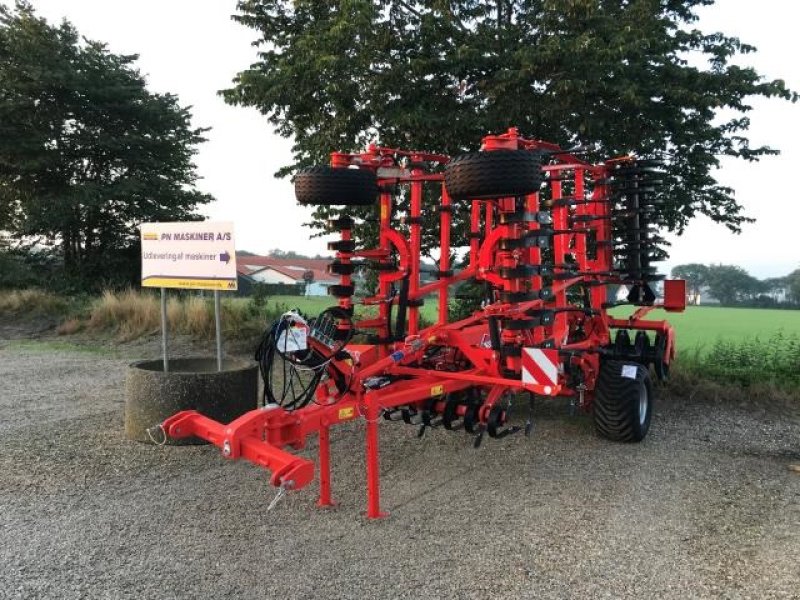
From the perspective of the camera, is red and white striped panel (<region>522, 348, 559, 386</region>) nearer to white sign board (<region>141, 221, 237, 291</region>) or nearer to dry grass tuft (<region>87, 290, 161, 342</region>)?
white sign board (<region>141, 221, 237, 291</region>)

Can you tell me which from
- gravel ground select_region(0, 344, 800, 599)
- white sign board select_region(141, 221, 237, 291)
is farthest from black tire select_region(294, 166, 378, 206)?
gravel ground select_region(0, 344, 800, 599)

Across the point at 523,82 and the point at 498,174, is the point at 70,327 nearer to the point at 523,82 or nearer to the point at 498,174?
the point at 523,82

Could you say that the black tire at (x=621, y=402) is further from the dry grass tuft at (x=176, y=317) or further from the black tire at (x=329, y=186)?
the dry grass tuft at (x=176, y=317)

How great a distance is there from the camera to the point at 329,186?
5270 millimetres

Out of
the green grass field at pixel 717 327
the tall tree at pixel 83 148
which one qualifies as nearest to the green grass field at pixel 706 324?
the green grass field at pixel 717 327

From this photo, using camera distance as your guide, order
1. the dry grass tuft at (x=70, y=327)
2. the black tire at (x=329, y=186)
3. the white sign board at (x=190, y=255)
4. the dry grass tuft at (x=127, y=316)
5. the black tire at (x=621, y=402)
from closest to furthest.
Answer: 1. the black tire at (x=329, y=186)
2. the black tire at (x=621, y=402)
3. the white sign board at (x=190, y=255)
4. the dry grass tuft at (x=127, y=316)
5. the dry grass tuft at (x=70, y=327)

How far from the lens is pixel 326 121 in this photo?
9.02 meters

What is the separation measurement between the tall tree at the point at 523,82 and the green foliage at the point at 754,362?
5.54 feet

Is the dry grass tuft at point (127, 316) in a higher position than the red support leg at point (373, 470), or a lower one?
higher

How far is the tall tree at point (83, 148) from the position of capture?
19219mm

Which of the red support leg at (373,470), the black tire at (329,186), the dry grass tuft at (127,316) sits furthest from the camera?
the dry grass tuft at (127,316)

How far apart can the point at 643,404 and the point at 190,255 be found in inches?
173

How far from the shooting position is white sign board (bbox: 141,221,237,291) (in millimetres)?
5848

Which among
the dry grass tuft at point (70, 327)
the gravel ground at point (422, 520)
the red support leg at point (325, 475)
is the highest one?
the dry grass tuft at point (70, 327)
